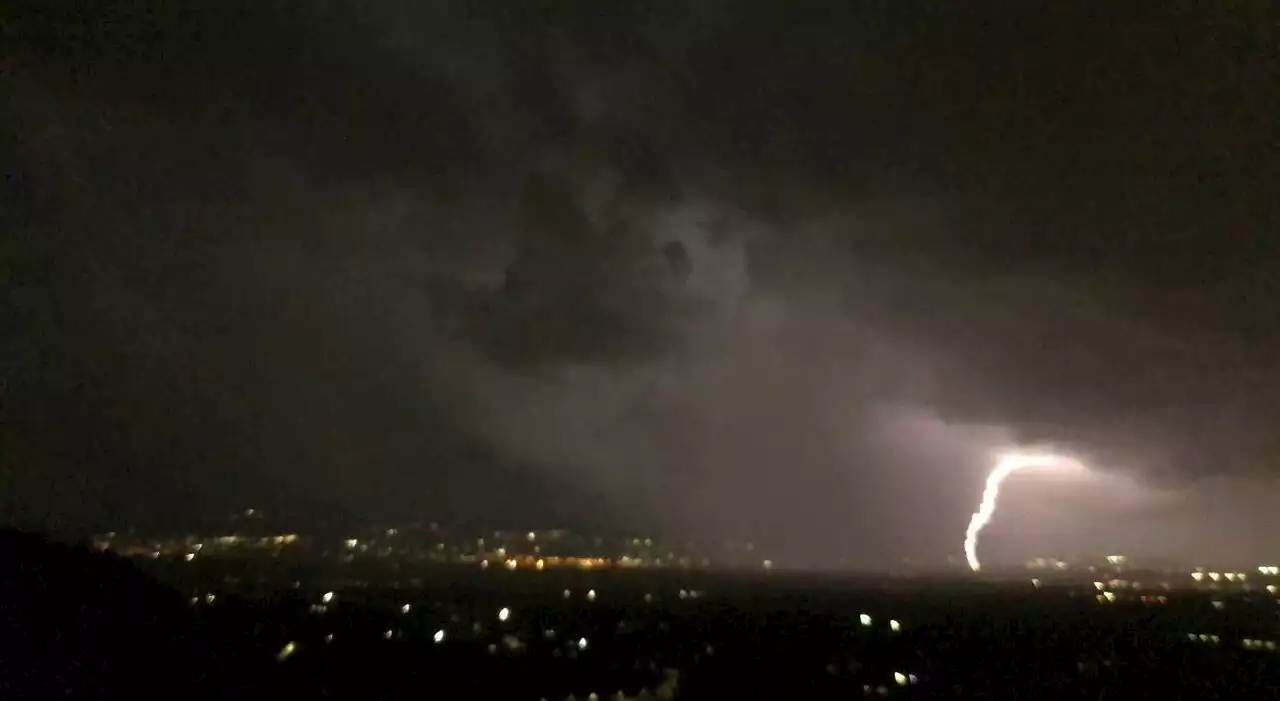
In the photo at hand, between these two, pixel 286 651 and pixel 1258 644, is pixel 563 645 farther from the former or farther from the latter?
pixel 1258 644

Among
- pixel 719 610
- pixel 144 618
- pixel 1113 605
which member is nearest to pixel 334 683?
pixel 144 618

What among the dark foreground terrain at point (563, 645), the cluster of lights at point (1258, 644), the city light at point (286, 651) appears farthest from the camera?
the cluster of lights at point (1258, 644)

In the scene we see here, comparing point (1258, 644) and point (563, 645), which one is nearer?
point (563, 645)

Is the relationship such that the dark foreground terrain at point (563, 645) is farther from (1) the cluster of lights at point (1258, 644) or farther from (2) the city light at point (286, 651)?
(1) the cluster of lights at point (1258, 644)

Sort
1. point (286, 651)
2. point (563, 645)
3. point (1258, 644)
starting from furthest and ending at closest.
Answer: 1. point (1258, 644)
2. point (563, 645)
3. point (286, 651)

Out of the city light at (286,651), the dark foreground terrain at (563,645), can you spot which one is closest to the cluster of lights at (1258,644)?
the dark foreground terrain at (563,645)

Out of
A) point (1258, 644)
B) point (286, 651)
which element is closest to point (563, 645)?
point (286, 651)

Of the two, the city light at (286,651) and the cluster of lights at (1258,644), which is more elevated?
the cluster of lights at (1258,644)

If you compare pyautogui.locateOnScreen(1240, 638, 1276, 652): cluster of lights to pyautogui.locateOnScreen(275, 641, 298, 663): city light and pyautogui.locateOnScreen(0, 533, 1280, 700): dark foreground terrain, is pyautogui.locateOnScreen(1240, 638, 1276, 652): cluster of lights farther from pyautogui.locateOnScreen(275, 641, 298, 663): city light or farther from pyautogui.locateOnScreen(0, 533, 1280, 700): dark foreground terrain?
pyautogui.locateOnScreen(275, 641, 298, 663): city light

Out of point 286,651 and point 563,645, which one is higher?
point 563,645

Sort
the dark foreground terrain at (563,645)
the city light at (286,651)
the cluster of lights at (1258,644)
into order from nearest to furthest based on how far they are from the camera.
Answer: the dark foreground terrain at (563,645) → the city light at (286,651) → the cluster of lights at (1258,644)
